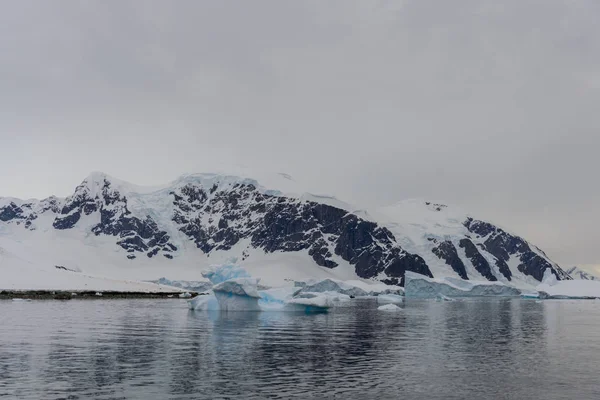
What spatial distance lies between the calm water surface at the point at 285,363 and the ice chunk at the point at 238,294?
17658 mm

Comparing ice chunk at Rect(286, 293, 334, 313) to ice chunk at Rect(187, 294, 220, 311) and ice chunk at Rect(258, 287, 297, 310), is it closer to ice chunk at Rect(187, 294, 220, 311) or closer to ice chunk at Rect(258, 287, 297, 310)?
ice chunk at Rect(258, 287, 297, 310)

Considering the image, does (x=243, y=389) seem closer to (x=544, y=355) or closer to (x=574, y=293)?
(x=544, y=355)

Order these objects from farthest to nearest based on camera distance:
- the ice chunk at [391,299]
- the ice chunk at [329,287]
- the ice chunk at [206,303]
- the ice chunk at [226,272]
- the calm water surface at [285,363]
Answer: the ice chunk at [329,287]
the ice chunk at [391,299]
the ice chunk at [226,272]
the ice chunk at [206,303]
the calm water surface at [285,363]

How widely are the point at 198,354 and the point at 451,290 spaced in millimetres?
148643

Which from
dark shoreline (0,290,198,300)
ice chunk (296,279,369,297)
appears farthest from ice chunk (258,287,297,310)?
ice chunk (296,279,369,297)

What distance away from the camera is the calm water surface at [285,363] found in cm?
2361

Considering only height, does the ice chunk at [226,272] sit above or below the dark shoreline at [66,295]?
above

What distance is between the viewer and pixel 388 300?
141125 mm

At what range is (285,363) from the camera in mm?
30781

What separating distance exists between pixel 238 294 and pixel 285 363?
42468 millimetres

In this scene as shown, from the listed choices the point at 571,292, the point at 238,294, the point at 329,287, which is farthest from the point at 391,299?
the point at 571,292

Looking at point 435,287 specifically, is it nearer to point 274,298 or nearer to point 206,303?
point 274,298

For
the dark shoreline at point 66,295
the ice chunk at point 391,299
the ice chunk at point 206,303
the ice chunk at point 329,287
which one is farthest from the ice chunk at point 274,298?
the ice chunk at point 329,287

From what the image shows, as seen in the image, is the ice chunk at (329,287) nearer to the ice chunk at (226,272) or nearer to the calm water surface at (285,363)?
the ice chunk at (226,272)
